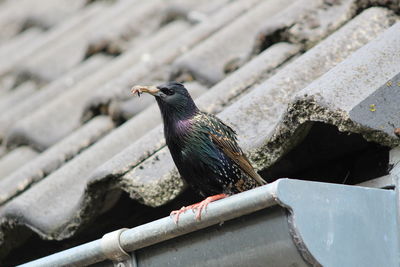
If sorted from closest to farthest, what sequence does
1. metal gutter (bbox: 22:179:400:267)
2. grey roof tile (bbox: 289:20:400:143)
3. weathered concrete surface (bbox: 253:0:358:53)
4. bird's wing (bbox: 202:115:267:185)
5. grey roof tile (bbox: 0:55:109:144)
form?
1. metal gutter (bbox: 22:179:400:267)
2. grey roof tile (bbox: 289:20:400:143)
3. bird's wing (bbox: 202:115:267:185)
4. weathered concrete surface (bbox: 253:0:358:53)
5. grey roof tile (bbox: 0:55:109:144)

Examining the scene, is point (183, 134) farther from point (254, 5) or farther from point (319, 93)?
point (254, 5)

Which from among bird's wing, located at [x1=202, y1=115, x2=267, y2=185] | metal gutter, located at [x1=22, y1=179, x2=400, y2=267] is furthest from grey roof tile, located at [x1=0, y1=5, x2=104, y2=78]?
metal gutter, located at [x1=22, y1=179, x2=400, y2=267]

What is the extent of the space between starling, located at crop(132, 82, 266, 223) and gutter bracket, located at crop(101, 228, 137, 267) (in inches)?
13.9

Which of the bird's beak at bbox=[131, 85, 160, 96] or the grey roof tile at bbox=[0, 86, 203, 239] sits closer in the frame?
the bird's beak at bbox=[131, 85, 160, 96]

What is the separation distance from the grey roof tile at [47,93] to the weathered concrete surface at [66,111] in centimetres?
11

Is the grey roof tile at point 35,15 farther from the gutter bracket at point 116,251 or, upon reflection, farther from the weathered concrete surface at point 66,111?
the gutter bracket at point 116,251

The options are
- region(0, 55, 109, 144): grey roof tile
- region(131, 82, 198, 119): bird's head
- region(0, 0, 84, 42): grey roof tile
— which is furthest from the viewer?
region(0, 0, 84, 42): grey roof tile

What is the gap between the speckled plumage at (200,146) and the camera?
115 inches

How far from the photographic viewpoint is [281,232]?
2.24m

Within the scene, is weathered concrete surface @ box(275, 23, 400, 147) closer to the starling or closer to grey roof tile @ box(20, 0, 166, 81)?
the starling

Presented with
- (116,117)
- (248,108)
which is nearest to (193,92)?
(116,117)

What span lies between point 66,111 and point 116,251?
2114 mm

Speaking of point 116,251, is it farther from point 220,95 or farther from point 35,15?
point 35,15

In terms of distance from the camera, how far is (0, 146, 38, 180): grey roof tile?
170 inches
